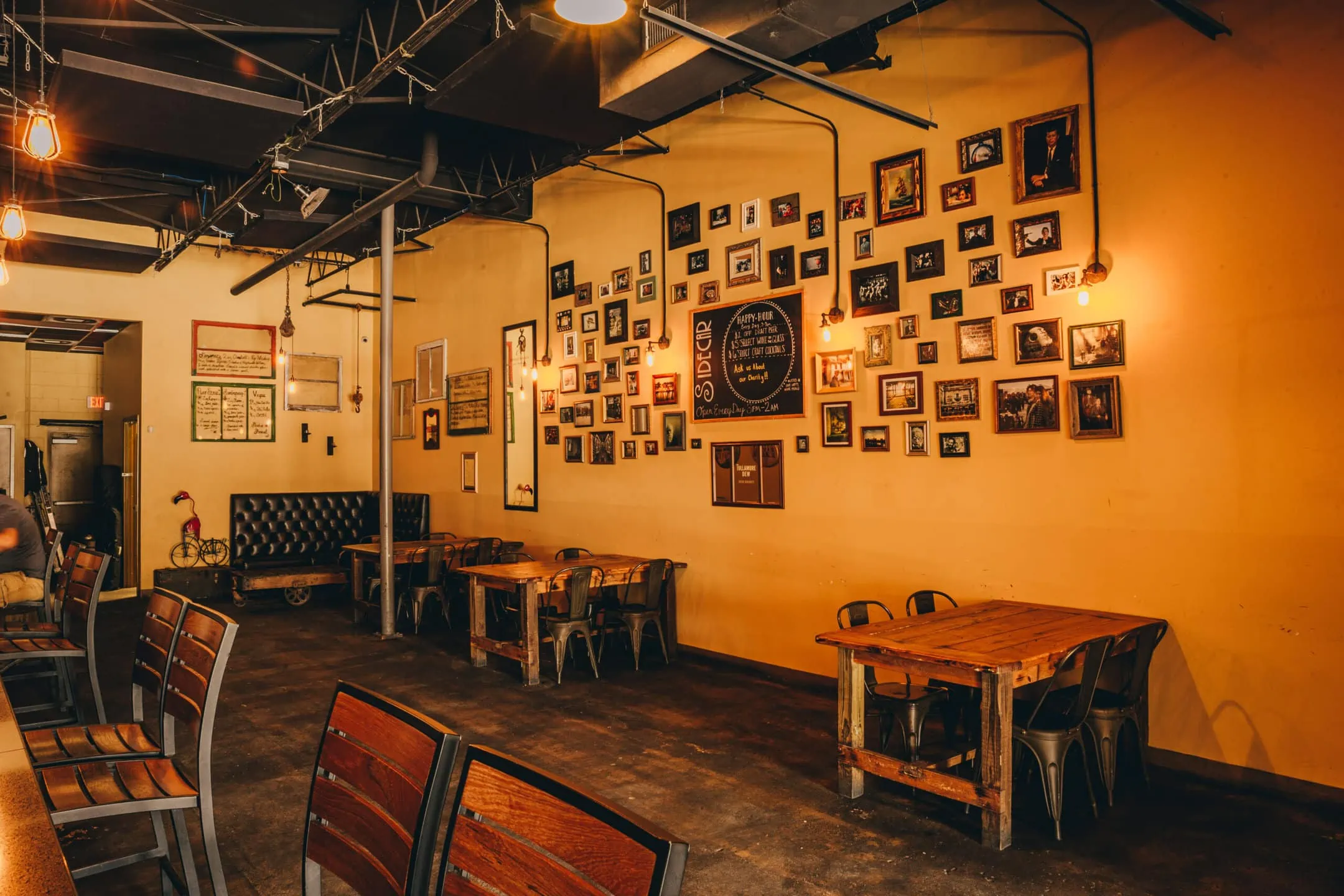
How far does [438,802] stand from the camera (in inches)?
53.1

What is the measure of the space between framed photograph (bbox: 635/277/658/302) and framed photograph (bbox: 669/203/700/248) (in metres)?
0.31

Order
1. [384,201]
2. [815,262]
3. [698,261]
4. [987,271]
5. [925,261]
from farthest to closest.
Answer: [384,201], [698,261], [815,262], [925,261], [987,271]

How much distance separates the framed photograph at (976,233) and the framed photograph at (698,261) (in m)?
1.99

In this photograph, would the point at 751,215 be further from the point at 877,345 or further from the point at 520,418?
the point at 520,418

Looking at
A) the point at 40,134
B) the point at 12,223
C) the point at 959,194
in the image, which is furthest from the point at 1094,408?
the point at 12,223

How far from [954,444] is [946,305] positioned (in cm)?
80

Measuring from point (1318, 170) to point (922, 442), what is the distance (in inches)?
86.3

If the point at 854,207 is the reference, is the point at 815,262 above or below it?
below

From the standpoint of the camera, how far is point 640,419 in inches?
270

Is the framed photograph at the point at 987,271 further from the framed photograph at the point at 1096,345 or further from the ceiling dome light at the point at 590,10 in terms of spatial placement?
the ceiling dome light at the point at 590,10

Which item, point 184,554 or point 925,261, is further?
point 184,554

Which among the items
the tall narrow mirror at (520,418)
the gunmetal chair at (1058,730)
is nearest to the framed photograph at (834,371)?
the gunmetal chair at (1058,730)

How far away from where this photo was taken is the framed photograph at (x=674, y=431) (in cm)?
651

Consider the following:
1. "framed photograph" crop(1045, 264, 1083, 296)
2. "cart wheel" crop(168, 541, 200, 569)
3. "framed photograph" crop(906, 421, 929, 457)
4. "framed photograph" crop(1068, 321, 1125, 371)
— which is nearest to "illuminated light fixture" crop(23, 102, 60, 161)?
"framed photograph" crop(906, 421, 929, 457)
